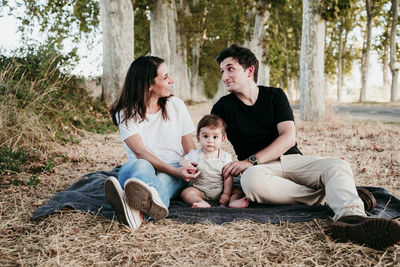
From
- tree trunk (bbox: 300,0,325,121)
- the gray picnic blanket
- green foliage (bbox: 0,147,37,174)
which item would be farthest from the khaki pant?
tree trunk (bbox: 300,0,325,121)

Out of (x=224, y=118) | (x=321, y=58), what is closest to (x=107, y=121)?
(x=224, y=118)

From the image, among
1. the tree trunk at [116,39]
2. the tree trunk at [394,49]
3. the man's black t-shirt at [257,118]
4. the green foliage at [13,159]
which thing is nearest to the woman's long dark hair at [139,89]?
the man's black t-shirt at [257,118]

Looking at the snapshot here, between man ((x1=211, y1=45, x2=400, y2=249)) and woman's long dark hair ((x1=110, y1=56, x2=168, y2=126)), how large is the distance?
2.40 ft

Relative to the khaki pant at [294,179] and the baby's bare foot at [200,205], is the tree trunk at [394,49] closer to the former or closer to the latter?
the khaki pant at [294,179]

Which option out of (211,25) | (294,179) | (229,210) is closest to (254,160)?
(294,179)

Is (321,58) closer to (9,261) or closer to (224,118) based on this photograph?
(224,118)

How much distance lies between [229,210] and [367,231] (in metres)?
1.16

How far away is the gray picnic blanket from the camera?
263cm

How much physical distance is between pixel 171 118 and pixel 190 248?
151cm

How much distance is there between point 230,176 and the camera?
304 centimetres

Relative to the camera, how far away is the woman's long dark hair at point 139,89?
10.4 feet

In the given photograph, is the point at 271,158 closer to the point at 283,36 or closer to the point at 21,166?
the point at 21,166

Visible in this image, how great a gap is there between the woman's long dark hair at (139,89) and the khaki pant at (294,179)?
1.14 meters

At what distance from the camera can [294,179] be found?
3.00 meters
